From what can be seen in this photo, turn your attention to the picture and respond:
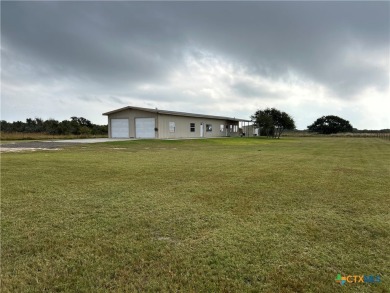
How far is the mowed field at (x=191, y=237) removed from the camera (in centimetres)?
216

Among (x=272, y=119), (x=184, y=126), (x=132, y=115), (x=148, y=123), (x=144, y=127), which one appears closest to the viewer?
(x=148, y=123)

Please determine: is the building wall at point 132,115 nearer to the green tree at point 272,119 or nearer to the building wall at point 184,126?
the building wall at point 184,126

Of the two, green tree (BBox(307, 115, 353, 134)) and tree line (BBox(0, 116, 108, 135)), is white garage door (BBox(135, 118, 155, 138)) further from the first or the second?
green tree (BBox(307, 115, 353, 134))

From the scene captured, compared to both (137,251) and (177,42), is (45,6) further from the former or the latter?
(137,251)

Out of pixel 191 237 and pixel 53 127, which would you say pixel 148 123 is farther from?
pixel 191 237

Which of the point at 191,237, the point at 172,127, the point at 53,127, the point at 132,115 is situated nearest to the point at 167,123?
the point at 172,127

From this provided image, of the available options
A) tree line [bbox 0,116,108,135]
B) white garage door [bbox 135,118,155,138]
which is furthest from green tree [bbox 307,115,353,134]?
white garage door [bbox 135,118,155,138]

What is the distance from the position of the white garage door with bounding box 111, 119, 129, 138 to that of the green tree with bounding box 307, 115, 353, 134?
213ft

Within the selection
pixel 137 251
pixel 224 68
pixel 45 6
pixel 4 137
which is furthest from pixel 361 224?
pixel 4 137

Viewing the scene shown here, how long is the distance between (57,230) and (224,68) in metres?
21.0

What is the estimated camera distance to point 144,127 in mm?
27250

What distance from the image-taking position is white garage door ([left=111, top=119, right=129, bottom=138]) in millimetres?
28219

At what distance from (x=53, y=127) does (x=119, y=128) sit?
59.0 feet

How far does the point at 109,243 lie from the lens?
2.79 meters
